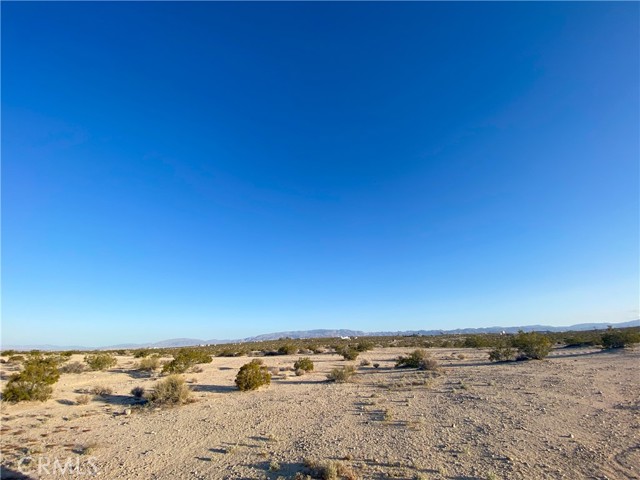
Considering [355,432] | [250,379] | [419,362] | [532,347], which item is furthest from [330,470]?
[532,347]

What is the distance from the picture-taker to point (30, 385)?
15.9 meters

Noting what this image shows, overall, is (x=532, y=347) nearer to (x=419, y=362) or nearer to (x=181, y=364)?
(x=419, y=362)

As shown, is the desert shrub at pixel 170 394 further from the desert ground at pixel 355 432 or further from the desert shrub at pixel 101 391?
the desert shrub at pixel 101 391

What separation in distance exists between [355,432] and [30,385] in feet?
51.4

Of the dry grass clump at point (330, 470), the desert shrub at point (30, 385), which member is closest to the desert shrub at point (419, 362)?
the dry grass clump at point (330, 470)

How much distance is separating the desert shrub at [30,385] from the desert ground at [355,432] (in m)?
0.44

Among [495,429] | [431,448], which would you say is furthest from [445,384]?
[431,448]

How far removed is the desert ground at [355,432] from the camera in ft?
25.9

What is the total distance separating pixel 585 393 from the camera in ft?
46.5

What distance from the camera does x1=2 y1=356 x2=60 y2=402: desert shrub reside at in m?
15.3

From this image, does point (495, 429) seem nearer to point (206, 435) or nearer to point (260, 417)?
point (260, 417)

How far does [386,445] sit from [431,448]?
1164mm

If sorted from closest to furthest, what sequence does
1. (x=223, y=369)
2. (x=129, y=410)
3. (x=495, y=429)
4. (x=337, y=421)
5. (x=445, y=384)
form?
(x=495, y=429), (x=337, y=421), (x=129, y=410), (x=445, y=384), (x=223, y=369)

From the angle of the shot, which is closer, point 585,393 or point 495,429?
point 495,429
